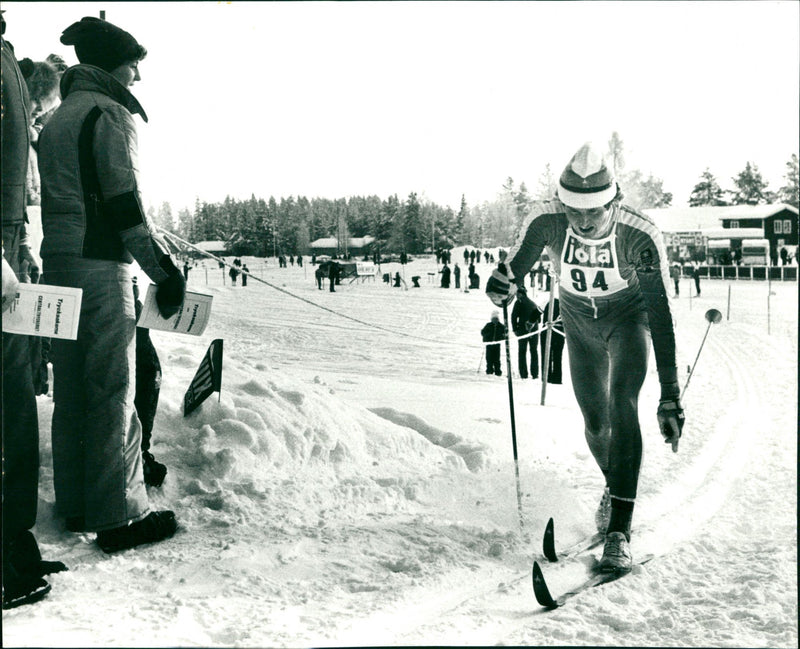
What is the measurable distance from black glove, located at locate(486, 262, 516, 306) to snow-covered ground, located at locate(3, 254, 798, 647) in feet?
1.01

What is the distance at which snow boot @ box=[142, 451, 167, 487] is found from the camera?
259 centimetres

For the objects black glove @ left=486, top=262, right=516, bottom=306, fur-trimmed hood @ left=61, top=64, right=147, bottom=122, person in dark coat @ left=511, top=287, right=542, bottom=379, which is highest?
fur-trimmed hood @ left=61, top=64, right=147, bottom=122

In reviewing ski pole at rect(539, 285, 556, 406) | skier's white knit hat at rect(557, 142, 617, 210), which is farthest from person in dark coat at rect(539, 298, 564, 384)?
skier's white knit hat at rect(557, 142, 617, 210)

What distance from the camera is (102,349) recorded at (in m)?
2.28

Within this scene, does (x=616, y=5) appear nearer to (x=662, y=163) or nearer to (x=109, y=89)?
(x=662, y=163)

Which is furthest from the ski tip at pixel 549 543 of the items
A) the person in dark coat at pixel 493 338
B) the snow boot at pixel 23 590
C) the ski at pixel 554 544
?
the snow boot at pixel 23 590

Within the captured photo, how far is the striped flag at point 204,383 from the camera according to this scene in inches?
113

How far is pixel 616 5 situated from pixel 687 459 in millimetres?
1845

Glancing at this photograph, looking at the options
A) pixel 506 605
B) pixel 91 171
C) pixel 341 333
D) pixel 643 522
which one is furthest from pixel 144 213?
pixel 643 522

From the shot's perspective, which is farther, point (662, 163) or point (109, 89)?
point (662, 163)

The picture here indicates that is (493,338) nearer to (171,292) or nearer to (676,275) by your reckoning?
Answer: (676,275)

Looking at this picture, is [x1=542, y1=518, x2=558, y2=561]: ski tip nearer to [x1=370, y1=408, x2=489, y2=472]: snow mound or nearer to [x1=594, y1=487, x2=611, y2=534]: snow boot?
[x1=594, y1=487, x2=611, y2=534]: snow boot

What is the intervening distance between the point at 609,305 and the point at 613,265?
0.51 ft

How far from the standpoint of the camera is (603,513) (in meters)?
2.67
